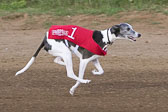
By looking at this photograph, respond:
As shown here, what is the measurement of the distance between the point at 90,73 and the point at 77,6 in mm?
6204

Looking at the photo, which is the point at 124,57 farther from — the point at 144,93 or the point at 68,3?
the point at 68,3

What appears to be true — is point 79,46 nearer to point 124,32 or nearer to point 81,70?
point 81,70

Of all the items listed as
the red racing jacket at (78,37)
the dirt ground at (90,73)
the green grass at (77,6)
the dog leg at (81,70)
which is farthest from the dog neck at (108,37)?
the green grass at (77,6)

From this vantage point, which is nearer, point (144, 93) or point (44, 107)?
point (44, 107)

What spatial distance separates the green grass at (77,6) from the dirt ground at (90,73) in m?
0.41

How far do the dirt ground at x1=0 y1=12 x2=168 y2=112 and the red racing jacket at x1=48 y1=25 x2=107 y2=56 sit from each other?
0.93 metres

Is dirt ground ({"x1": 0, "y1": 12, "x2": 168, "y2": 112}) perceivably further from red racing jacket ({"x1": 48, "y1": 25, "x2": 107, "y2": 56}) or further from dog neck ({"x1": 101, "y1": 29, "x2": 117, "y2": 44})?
dog neck ({"x1": 101, "y1": 29, "x2": 117, "y2": 44})

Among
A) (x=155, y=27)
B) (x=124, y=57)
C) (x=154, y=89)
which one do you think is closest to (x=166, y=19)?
(x=155, y=27)

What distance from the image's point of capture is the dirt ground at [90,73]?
316 inches

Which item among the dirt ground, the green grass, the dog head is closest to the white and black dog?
the dog head

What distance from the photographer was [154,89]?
8.84m

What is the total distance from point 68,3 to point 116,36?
833cm

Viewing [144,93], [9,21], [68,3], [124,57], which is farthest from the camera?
[68,3]

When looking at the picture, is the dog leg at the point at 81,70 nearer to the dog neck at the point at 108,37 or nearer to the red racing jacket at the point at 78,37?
the red racing jacket at the point at 78,37
